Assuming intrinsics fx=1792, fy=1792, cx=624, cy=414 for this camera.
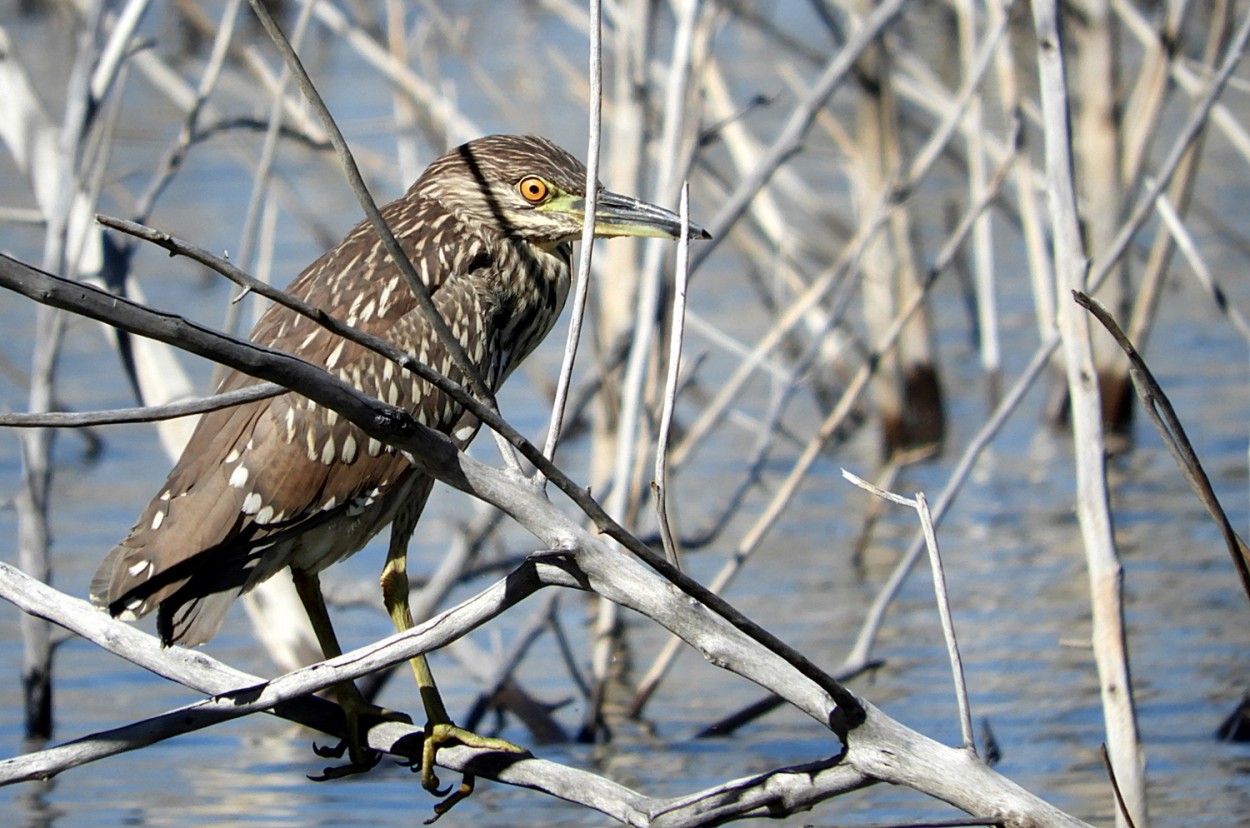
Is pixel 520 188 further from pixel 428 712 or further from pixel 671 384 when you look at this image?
pixel 671 384

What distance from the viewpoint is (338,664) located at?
2.87 metres

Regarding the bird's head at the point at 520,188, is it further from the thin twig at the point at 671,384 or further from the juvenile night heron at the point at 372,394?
the thin twig at the point at 671,384

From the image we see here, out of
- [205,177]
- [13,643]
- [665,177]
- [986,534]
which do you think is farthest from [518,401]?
[205,177]

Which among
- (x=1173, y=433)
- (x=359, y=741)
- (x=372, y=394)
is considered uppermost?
(x=372, y=394)

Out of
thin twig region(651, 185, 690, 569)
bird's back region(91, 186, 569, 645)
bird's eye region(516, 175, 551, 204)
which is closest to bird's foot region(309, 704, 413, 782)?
bird's back region(91, 186, 569, 645)

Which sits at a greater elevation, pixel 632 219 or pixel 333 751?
pixel 632 219

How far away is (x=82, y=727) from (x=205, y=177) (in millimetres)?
8395

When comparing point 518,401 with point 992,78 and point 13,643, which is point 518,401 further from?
point 992,78

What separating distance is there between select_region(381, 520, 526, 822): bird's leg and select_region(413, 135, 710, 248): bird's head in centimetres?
81

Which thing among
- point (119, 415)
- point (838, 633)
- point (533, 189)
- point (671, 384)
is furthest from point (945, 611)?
point (838, 633)

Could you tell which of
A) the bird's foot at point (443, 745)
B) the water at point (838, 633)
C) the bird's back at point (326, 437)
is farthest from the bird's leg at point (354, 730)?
the water at point (838, 633)

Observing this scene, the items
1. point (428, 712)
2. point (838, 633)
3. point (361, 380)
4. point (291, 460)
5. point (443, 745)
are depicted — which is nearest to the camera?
point (443, 745)

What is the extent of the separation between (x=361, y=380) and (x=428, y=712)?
0.76 m

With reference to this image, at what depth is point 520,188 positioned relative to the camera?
4387 mm
